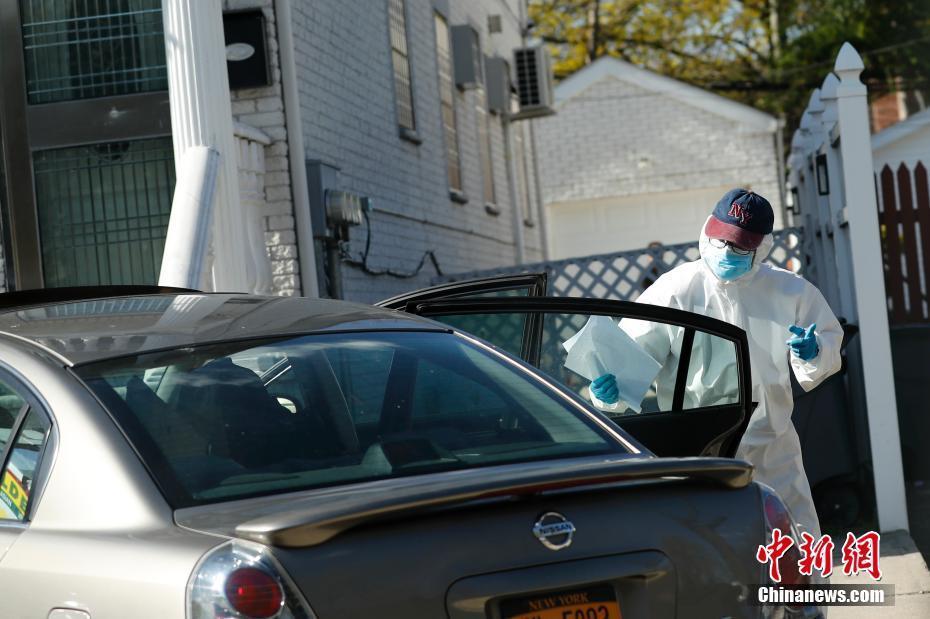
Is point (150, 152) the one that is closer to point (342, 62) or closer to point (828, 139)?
point (342, 62)

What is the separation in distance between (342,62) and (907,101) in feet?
85.1

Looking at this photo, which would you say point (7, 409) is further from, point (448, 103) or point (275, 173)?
point (448, 103)

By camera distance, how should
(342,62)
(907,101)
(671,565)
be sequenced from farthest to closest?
(907,101)
(342,62)
(671,565)

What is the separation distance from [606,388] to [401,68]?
8.51 m

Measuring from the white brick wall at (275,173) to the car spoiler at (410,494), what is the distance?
6049 millimetres

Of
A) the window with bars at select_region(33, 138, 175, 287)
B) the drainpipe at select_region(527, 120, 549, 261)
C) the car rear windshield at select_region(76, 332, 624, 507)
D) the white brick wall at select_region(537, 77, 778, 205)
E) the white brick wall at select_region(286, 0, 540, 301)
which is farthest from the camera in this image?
the white brick wall at select_region(537, 77, 778, 205)

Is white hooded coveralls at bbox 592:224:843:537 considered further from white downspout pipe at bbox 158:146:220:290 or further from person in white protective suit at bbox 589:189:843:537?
white downspout pipe at bbox 158:146:220:290

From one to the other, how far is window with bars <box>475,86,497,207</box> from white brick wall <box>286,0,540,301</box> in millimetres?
387

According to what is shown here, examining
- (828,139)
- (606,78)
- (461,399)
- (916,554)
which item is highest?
(606,78)

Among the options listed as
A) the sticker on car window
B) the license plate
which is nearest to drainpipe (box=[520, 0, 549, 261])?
the sticker on car window

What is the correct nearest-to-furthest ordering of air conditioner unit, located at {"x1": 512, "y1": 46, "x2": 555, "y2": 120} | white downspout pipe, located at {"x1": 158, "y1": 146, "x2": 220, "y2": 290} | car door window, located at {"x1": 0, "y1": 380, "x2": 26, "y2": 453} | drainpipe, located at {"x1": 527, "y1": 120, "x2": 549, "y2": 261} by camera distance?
car door window, located at {"x1": 0, "y1": 380, "x2": 26, "y2": 453}
white downspout pipe, located at {"x1": 158, "y1": 146, "x2": 220, "y2": 290}
air conditioner unit, located at {"x1": 512, "y1": 46, "x2": 555, "y2": 120}
drainpipe, located at {"x1": 527, "y1": 120, "x2": 549, "y2": 261}

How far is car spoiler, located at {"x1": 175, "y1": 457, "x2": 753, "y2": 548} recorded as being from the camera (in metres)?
2.60

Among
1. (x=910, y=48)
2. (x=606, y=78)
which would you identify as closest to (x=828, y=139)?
(x=606, y=78)

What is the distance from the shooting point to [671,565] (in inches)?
117
